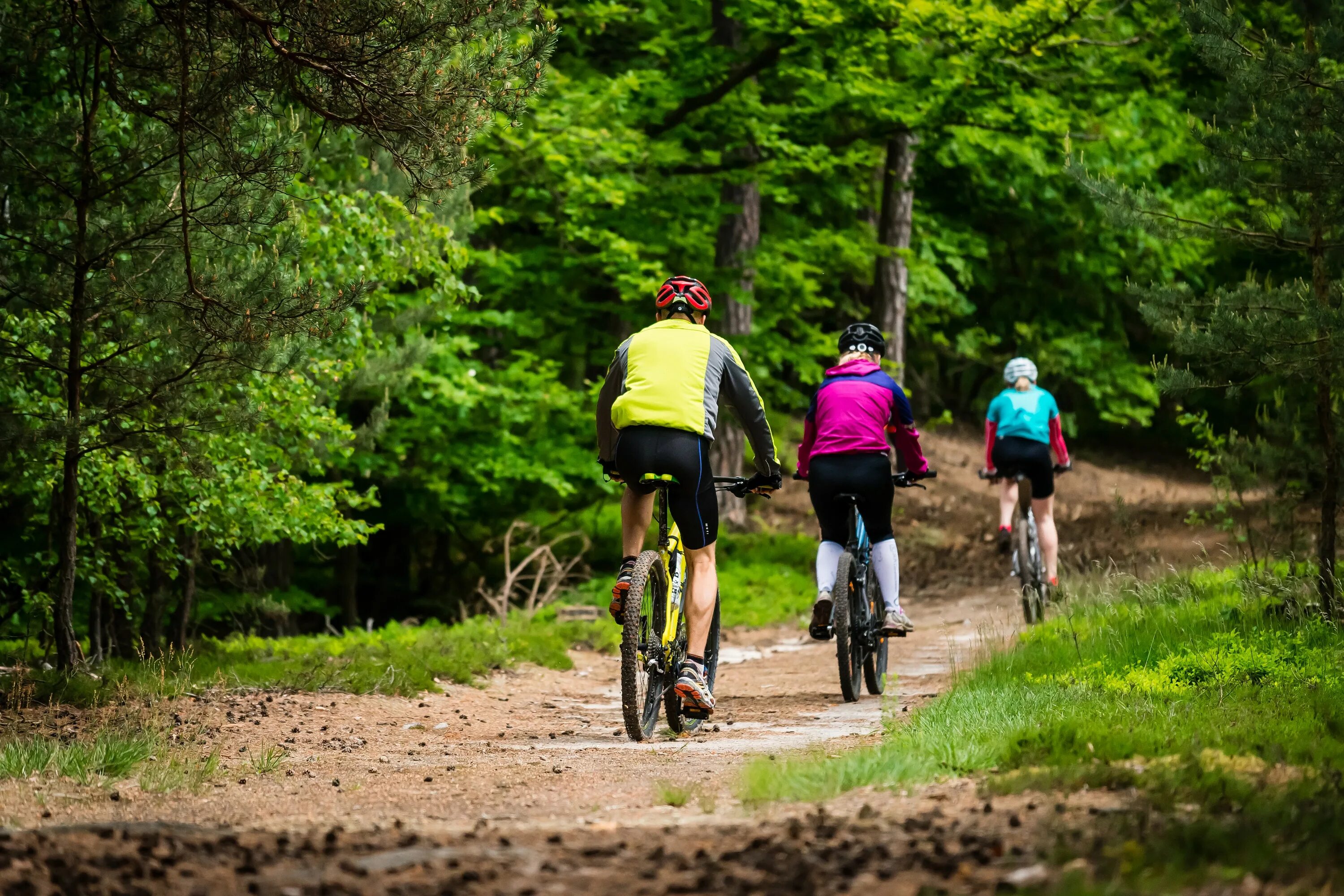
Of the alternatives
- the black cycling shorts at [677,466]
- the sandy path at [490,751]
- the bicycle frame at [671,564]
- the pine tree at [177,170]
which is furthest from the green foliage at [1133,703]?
the pine tree at [177,170]

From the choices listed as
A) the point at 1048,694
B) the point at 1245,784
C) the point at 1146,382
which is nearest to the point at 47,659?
the point at 1048,694

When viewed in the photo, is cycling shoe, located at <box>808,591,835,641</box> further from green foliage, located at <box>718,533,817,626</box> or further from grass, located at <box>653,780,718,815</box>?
green foliage, located at <box>718,533,817,626</box>

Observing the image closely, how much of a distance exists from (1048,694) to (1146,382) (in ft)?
59.8

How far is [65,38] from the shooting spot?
7.66 metres

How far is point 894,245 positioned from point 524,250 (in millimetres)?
5712

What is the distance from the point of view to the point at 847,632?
26.6 ft

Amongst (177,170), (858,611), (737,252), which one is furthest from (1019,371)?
(177,170)

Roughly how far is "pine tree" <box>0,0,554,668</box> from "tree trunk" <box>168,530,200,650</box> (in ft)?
6.67

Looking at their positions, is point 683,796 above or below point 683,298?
below

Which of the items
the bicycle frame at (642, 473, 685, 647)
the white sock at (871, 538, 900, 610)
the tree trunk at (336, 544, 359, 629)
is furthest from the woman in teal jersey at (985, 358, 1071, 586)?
the tree trunk at (336, 544, 359, 629)

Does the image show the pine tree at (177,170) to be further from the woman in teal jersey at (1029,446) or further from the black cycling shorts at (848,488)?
the woman in teal jersey at (1029,446)

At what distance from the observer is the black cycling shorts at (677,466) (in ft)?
22.1

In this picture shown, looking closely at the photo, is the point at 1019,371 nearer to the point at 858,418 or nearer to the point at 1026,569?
the point at 1026,569

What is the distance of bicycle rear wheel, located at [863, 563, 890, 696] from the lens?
8570 millimetres
